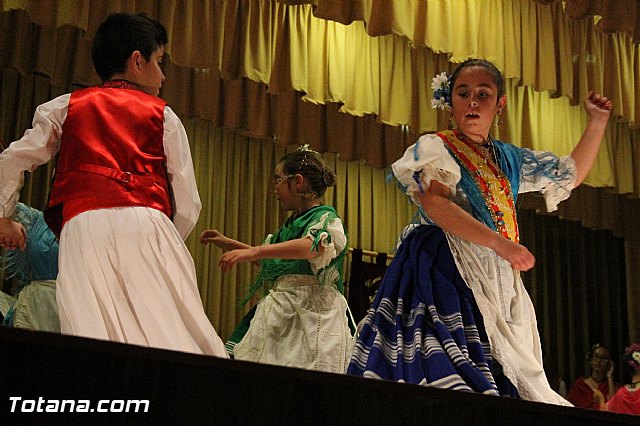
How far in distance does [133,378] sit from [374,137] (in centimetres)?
609

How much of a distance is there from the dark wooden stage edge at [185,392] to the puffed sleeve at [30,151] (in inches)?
52.8

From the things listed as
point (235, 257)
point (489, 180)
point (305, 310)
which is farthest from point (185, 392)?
point (305, 310)

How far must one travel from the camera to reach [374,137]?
7.49m

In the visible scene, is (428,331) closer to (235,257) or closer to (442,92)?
(235,257)

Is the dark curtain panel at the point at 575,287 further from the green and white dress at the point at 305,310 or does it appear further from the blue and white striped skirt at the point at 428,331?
the blue and white striped skirt at the point at 428,331

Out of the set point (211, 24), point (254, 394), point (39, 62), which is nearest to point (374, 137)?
point (211, 24)

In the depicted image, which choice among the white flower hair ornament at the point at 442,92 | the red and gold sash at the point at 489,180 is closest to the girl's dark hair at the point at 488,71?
the white flower hair ornament at the point at 442,92

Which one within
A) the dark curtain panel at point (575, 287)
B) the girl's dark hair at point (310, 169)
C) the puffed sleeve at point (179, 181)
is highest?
the girl's dark hair at point (310, 169)

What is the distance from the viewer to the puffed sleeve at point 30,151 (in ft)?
8.88

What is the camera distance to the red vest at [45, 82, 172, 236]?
271 cm

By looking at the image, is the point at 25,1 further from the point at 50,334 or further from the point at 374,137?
the point at 50,334

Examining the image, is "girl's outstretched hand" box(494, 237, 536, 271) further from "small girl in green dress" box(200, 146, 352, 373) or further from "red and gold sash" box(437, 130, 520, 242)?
"small girl in green dress" box(200, 146, 352, 373)

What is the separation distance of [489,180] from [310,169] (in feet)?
4.54

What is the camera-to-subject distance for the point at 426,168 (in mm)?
2975
